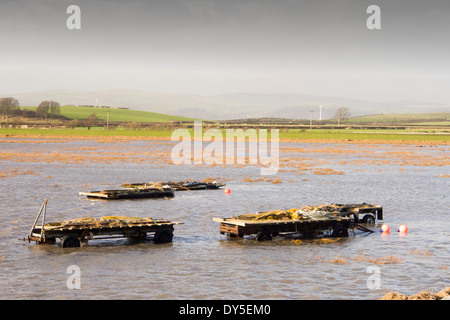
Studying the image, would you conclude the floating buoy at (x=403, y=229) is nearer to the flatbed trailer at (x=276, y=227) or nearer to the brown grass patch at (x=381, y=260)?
the flatbed trailer at (x=276, y=227)

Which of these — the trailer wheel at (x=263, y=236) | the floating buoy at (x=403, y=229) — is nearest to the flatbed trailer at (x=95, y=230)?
the trailer wheel at (x=263, y=236)

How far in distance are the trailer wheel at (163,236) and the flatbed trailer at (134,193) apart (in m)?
14.6

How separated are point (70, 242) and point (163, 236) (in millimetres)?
3877

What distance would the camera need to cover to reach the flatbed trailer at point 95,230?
961 inches

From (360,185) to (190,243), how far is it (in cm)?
3092

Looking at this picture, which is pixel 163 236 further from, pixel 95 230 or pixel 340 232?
pixel 340 232

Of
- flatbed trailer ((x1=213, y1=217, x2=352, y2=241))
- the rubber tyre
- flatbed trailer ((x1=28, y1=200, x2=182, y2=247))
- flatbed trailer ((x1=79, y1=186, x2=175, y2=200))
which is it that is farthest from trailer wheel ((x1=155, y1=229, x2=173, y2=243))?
Answer: flatbed trailer ((x1=79, y1=186, x2=175, y2=200))

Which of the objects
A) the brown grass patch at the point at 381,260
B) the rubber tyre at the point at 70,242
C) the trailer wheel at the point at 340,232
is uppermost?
the rubber tyre at the point at 70,242

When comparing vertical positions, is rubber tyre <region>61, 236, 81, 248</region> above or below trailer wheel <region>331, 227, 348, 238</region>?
above

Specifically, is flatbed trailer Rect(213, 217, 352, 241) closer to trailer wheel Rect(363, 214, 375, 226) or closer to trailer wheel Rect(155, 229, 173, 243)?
trailer wheel Rect(155, 229, 173, 243)

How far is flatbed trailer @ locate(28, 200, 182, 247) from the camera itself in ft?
80.1

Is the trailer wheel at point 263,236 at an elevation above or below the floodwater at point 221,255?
above
